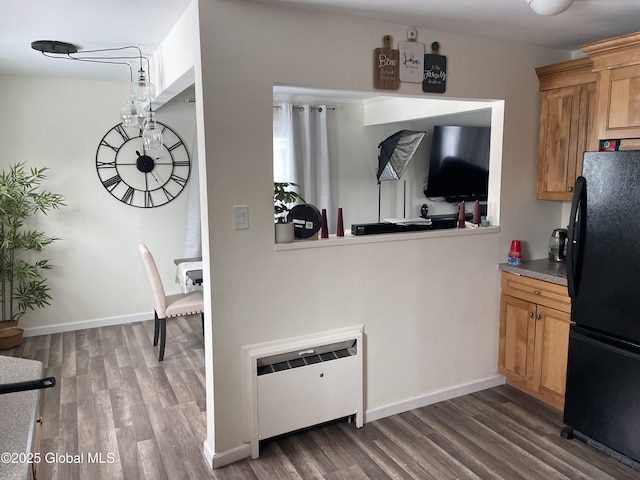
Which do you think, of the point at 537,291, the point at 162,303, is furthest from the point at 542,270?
the point at 162,303

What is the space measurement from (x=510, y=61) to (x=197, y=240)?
10.6 feet

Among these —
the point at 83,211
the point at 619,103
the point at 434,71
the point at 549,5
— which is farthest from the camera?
the point at 83,211

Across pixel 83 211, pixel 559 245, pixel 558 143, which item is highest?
pixel 558 143

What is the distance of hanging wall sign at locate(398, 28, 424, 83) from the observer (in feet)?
9.10

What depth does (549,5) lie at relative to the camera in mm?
2215

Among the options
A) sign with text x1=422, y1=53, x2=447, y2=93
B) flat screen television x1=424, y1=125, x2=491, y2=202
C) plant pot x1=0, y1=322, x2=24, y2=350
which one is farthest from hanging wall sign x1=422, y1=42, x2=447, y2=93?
plant pot x1=0, y1=322, x2=24, y2=350

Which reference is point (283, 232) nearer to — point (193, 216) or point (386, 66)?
point (386, 66)

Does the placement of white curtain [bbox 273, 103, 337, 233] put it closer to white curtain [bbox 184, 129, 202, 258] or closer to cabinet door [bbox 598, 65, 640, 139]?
white curtain [bbox 184, 129, 202, 258]

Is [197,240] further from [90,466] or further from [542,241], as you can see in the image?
[542,241]

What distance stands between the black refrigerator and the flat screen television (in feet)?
9.98

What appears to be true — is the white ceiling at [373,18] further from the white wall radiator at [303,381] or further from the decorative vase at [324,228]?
the white wall radiator at [303,381]

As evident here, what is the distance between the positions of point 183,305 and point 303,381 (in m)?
1.58

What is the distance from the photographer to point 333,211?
5441 mm

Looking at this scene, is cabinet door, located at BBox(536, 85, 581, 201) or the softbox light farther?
the softbox light
